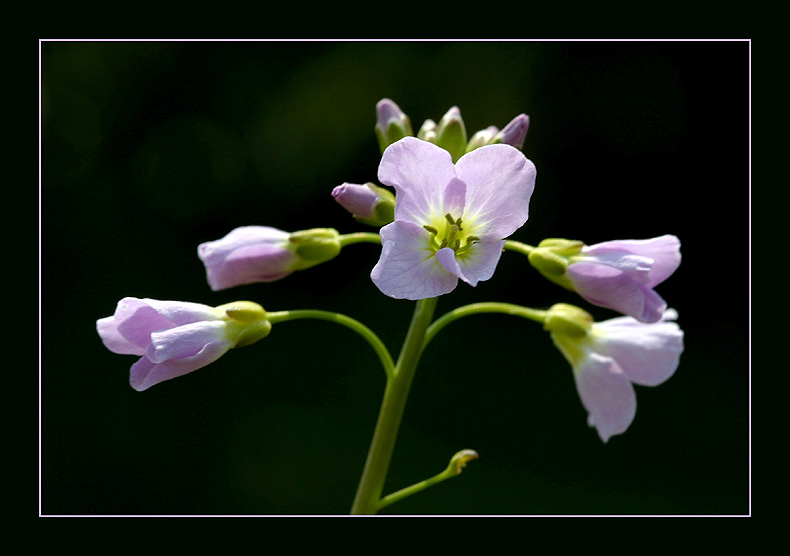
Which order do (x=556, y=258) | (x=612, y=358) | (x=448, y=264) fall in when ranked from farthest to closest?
(x=612, y=358) < (x=556, y=258) < (x=448, y=264)

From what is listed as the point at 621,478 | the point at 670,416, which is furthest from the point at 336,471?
the point at 670,416

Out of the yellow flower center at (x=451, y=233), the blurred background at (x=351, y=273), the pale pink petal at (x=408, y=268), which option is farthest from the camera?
the blurred background at (x=351, y=273)

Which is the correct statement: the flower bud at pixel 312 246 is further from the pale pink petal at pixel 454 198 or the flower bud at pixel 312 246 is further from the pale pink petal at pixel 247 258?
the pale pink petal at pixel 454 198

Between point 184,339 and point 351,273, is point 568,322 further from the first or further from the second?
point 351,273

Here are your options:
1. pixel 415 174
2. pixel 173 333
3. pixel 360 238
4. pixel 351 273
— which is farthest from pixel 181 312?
pixel 351 273

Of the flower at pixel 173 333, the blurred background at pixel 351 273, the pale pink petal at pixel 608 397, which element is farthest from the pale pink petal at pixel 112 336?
the blurred background at pixel 351 273

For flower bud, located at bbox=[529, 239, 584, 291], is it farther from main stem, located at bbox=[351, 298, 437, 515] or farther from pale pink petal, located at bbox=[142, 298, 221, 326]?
pale pink petal, located at bbox=[142, 298, 221, 326]

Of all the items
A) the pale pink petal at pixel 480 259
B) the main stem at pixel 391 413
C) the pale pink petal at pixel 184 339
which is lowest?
the main stem at pixel 391 413

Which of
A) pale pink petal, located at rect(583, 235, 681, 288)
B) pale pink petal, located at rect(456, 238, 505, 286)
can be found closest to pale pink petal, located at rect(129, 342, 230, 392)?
pale pink petal, located at rect(456, 238, 505, 286)
